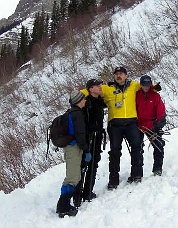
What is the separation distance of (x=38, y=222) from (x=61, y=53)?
18.8m

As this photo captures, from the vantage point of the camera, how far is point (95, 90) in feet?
16.8

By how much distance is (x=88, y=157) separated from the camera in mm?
5117

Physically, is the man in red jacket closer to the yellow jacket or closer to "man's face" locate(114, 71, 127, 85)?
the yellow jacket

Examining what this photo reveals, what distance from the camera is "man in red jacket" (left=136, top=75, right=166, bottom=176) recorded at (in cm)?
522

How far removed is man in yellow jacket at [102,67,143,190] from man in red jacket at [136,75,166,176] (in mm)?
100

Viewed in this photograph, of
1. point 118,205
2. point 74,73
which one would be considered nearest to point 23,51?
point 74,73

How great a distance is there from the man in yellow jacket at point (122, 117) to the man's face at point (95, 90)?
0.12 meters

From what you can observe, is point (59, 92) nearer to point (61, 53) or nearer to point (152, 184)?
point (61, 53)

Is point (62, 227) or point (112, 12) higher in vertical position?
point (112, 12)

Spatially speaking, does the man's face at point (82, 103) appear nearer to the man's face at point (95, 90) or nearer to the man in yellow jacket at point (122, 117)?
the man's face at point (95, 90)

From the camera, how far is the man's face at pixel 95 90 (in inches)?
202

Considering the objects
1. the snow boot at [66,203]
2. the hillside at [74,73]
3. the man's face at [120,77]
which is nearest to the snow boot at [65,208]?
the snow boot at [66,203]

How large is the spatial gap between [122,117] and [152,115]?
0.44m

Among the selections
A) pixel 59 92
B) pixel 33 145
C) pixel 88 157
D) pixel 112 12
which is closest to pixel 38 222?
pixel 88 157
